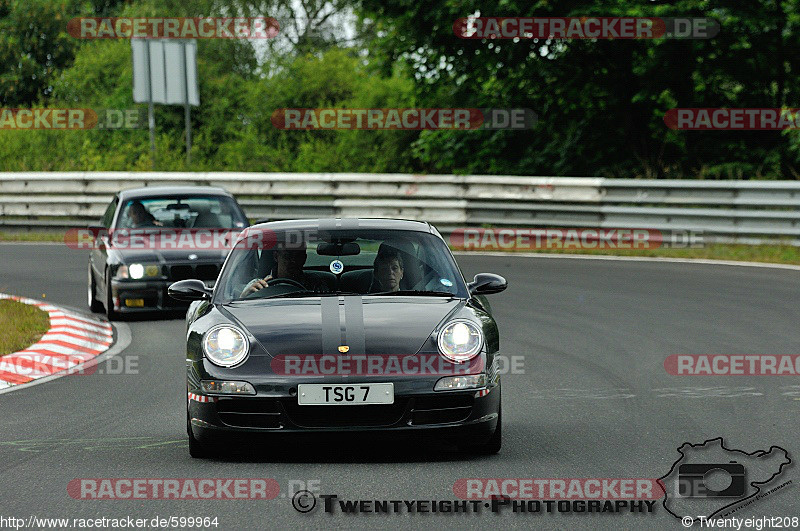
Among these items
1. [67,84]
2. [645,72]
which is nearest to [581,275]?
[645,72]

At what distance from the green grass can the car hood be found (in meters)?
4.81

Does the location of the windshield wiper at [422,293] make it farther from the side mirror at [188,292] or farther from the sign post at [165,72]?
the sign post at [165,72]

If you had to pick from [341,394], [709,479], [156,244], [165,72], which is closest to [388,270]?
[341,394]

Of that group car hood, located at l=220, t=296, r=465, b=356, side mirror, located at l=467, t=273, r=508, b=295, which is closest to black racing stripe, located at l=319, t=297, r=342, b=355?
car hood, located at l=220, t=296, r=465, b=356

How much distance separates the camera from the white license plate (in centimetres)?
664

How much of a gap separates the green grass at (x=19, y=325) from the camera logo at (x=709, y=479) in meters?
6.76

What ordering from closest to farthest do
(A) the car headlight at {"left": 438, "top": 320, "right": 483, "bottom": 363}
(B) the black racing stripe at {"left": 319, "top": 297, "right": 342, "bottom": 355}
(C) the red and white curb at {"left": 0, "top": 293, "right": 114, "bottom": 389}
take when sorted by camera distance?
(B) the black racing stripe at {"left": 319, "top": 297, "right": 342, "bottom": 355} → (A) the car headlight at {"left": 438, "top": 320, "right": 483, "bottom": 363} → (C) the red and white curb at {"left": 0, "top": 293, "right": 114, "bottom": 389}

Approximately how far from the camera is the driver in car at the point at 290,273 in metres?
7.84

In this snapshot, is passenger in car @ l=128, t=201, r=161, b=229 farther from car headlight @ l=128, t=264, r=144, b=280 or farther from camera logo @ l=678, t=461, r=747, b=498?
camera logo @ l=678, t=461, r=747, b=498

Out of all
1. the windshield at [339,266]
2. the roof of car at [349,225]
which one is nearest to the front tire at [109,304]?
the roof of car at [349,225]

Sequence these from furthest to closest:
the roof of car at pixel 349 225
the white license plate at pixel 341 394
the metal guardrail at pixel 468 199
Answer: the metal guardrail at pixel 468 199, the roof of car at pixel 349 225, the white license plate at pixel 341 394

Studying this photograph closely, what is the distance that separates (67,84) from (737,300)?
31.2 m

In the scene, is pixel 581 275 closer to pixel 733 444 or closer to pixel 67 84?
pixel 733 444

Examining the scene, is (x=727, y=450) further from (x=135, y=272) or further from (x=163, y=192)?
(x=163, y=192)
